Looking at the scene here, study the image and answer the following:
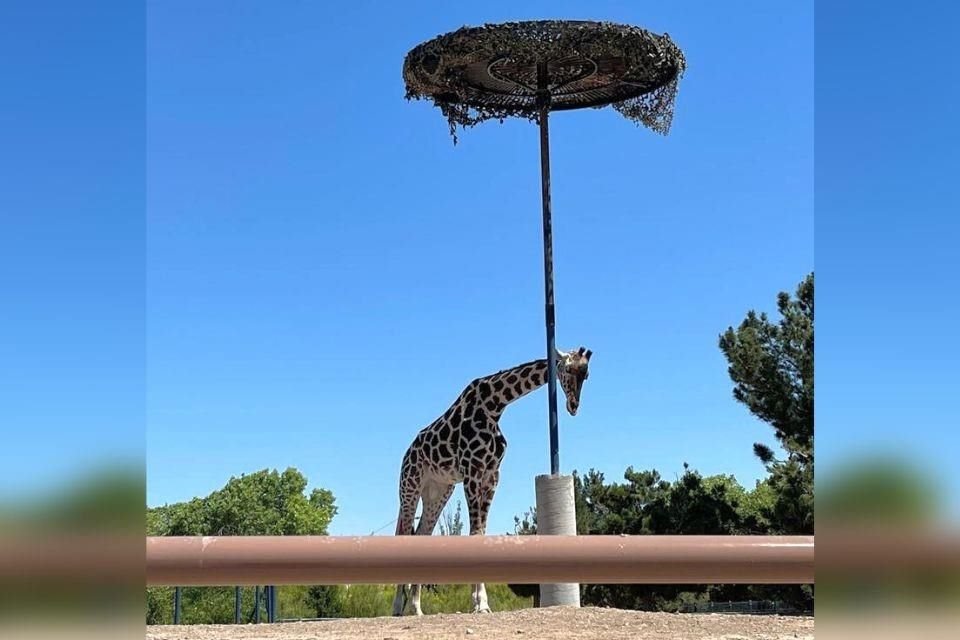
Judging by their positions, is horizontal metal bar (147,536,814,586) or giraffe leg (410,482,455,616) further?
giraffe leg (410,482,455,616)

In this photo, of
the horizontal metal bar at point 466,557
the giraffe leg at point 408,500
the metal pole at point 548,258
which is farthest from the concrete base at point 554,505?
the horizontal metal bar at point 466,557

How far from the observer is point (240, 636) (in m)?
5.03

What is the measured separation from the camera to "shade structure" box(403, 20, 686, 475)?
268 inches

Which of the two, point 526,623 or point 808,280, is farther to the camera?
point 808,280

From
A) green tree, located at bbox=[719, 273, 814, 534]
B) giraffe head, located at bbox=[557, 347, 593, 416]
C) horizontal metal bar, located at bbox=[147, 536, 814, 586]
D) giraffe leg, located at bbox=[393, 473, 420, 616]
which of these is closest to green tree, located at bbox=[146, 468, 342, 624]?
green tree, located at bbox=[719, 273, 814, 534]

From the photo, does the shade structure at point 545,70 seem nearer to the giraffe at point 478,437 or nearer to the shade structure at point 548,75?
the shade structure at point 548,75

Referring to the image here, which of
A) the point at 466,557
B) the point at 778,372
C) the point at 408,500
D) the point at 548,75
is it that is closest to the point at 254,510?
the point at 778,372

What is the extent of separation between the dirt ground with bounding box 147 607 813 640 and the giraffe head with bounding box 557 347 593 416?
5.34 feet

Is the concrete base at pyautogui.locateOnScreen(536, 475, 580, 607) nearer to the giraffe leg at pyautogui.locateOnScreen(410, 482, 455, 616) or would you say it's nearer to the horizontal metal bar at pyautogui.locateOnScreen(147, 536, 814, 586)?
the giraffe leg at pyautogui.locateOnScreen(410, 482, 455, 616)

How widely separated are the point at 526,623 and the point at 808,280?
812 centimetres

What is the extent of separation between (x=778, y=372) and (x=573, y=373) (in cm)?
600

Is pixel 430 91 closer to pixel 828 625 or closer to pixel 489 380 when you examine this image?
pixel 489 380

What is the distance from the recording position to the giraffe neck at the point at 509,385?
7.02 m

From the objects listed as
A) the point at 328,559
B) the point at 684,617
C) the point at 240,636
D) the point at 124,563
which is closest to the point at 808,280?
the point at 684,617
